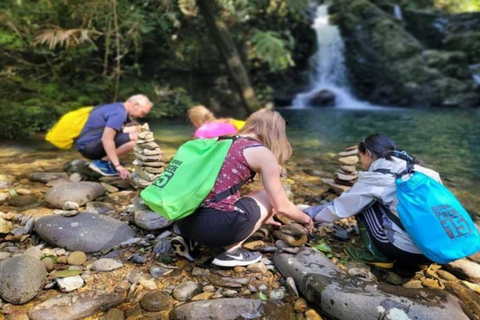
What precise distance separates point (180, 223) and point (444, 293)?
6.55 ft

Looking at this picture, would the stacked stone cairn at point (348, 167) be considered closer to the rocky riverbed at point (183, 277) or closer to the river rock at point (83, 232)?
the rocky riverbed at point (183, 277)

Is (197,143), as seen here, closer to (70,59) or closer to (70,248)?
(70,248)

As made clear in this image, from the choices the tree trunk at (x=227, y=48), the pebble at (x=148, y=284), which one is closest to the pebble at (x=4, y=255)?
the pebble at (x=148, y=284)

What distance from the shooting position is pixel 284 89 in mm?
19266

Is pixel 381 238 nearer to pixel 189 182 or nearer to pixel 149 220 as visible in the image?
pixel 189 182

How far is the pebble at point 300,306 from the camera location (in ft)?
8.23

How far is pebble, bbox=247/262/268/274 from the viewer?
2.92 meters

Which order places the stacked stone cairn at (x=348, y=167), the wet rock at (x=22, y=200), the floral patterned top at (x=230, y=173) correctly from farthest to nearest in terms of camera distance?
the stacked stone cairn at (x=348, y=167) → the wet rock at (x=22, y=200) → the floral patterned top at (x=230, y=173)

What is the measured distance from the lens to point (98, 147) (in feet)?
16.8

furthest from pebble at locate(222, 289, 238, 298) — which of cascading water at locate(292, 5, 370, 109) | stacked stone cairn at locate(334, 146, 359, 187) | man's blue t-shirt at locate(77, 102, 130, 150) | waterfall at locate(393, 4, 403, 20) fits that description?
waterfall at locate(393, 4, 403, 20)

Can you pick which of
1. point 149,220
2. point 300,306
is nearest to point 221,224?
point 300,306

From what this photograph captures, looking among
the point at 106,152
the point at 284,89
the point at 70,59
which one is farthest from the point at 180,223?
the point at 284,89

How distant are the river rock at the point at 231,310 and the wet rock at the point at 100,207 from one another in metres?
2.02

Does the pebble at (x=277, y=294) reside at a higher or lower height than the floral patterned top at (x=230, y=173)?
lower
